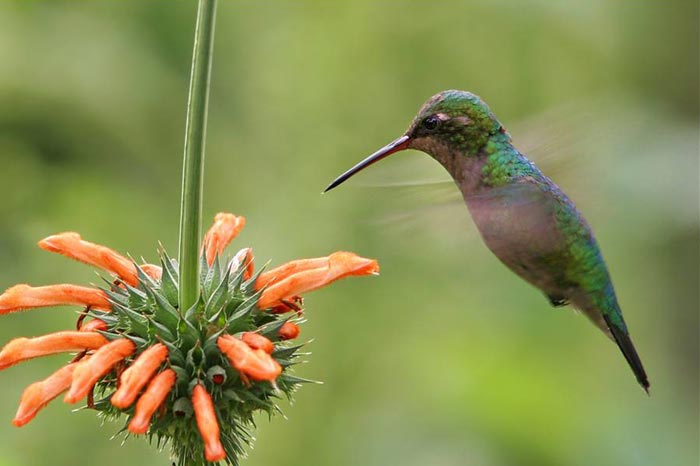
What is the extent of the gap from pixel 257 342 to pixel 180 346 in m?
0.19

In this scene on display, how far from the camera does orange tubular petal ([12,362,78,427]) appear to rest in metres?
1.97

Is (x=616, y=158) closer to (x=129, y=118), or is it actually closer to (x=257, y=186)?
(x=257, y=186)

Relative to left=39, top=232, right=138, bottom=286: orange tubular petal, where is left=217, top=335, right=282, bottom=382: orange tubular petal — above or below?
below

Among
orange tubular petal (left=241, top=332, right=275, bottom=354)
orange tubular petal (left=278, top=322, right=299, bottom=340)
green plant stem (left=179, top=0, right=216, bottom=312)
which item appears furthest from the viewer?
orange tubular petal (left=278, top=322, right=299, bottom=340)

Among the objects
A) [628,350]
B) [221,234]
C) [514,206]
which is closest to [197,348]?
[221,234]

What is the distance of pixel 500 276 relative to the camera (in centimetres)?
480

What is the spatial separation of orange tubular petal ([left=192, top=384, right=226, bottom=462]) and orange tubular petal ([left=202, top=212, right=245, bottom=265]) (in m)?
0.52

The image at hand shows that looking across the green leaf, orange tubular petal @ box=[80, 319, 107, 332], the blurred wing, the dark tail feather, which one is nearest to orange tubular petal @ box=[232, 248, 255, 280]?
the green leaf

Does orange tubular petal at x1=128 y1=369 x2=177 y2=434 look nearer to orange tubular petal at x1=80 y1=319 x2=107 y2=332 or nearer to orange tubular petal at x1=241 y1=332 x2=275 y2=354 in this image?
orange tubular petal at x1=241 y1=332 x2=275 y2=354

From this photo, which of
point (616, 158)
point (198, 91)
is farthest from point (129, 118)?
point (198, 91)

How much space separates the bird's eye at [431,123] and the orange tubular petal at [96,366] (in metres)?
1.09

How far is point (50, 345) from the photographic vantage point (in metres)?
2.05

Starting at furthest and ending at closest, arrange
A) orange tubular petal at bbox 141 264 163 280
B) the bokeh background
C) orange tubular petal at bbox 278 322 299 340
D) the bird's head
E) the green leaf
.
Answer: the bokeh background, the bird's head, orange tubular petal at bbox 141 264 163 280, orange tubular petal at bbox 278 322 299 340, the green leaf

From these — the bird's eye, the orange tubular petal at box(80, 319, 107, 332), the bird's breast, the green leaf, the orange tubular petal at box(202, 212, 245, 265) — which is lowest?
the bird's breast
